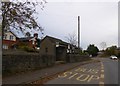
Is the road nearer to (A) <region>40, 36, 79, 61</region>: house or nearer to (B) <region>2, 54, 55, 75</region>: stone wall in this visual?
(B) <region>2, 54, 55, 75</region>: stone wall

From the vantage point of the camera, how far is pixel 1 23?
1684 centimetres

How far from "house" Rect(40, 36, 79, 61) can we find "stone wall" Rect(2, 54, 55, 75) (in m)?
18.8

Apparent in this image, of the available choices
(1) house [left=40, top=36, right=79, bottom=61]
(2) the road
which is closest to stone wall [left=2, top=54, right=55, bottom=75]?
(2) the road

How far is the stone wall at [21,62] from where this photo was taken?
17.8 meters

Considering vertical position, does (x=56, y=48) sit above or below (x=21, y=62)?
above

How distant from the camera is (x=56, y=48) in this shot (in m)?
54.5

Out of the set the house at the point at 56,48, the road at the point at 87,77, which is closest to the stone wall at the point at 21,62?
the road at the point at 87,77

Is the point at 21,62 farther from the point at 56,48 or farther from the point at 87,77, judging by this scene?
the point at 56,48

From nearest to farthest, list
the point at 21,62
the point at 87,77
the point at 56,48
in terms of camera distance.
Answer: the point at 87,77
the point at 21,62
the point at 56,48

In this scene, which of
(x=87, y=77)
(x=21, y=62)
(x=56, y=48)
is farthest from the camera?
(x=56, y=48)

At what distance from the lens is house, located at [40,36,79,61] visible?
47956 millimetres

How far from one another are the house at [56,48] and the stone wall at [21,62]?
18797mm

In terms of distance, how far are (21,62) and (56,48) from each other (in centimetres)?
3393

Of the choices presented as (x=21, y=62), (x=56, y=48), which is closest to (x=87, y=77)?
(x=21, y=62)
